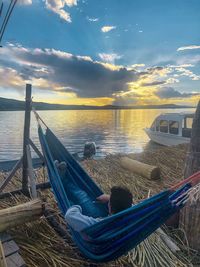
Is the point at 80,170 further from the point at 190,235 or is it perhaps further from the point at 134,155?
the point at 134,155

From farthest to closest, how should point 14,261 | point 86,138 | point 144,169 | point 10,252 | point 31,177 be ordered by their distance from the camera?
point 86,138, point 144,169, point 31,177, point 10,252, point 14,261

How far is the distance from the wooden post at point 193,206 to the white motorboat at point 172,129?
1447 cm

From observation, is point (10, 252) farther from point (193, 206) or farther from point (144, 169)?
point (144, 169)

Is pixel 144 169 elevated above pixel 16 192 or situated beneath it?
elevated above

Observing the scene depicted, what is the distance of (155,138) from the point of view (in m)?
24.4

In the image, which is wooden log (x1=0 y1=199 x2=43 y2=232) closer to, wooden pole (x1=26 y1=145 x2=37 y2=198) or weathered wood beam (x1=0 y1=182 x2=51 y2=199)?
wooden pole (x1=26 y1=145 x2=37 y2=198)

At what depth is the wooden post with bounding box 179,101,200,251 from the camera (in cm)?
469

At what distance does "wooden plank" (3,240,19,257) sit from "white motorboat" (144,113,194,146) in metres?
16.6

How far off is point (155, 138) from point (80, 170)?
Result: 800 inches

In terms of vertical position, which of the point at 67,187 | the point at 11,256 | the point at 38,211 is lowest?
the point at 11,256

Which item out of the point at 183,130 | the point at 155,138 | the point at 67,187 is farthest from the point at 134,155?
the point at 155,138

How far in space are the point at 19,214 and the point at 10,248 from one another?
55 centimetres

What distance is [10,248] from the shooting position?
3.71m

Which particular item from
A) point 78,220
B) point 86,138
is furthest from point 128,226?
point 86,138
